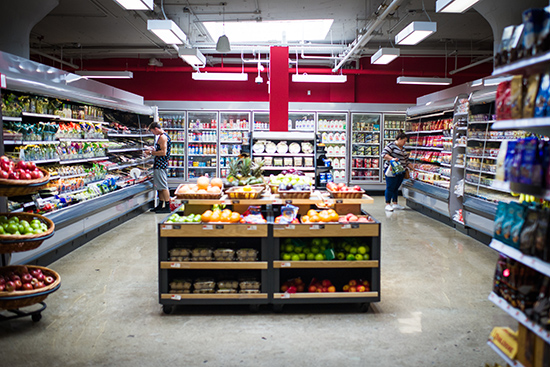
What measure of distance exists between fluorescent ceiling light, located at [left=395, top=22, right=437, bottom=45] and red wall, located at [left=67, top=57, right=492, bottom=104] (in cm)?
632

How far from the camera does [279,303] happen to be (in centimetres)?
427

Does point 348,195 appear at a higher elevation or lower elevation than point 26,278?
higher

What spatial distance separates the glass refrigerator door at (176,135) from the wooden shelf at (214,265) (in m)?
8.90

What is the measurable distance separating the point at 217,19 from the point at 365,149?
5.71 metres

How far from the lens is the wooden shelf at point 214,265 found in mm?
4234

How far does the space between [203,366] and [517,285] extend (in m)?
2.16

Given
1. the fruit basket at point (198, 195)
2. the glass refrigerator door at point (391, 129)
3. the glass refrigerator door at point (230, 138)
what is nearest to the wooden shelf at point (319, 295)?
the fruit basket at point (198, 195)

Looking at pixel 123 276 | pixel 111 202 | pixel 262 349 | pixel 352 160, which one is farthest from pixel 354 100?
pixel 262 349

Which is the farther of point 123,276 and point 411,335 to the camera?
point 123,276

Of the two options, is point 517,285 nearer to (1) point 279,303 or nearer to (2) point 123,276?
(1) point 279,303

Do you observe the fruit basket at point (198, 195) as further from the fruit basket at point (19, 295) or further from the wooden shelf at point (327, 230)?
the fruit basket at point (19, 295)

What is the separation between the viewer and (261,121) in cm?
1319

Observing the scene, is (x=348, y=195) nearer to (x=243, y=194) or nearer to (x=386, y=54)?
(x=243, y=194)

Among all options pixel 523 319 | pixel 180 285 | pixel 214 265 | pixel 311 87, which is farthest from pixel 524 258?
pixel 311 87
